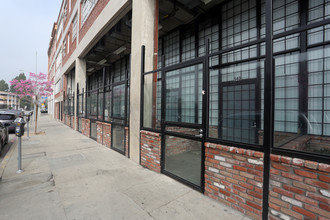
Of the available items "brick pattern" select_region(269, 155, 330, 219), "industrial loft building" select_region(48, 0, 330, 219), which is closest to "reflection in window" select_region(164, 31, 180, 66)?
"industrial loft building" select_region(48, 0, 330, 219)

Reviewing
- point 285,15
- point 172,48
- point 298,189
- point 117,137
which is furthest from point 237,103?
point 172,48

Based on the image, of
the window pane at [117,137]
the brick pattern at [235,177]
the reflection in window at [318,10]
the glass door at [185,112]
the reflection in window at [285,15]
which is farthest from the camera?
the window pane at [117,137]

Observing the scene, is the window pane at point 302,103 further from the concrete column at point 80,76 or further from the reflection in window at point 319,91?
the concrete column at point 80,76

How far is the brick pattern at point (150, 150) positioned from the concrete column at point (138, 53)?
28 centimetres

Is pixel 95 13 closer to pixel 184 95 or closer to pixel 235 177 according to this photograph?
pixel 184 95

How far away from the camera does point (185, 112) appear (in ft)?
11.2

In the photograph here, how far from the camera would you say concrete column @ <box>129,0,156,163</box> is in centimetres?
464

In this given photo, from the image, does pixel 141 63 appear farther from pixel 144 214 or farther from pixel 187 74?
pixel 144 214

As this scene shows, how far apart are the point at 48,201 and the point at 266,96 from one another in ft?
12.6

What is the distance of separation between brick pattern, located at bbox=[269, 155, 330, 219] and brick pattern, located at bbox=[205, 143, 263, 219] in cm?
17

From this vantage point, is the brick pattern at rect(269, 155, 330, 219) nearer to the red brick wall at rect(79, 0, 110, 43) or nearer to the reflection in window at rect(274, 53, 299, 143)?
the reflection in window at rect(274, 53, 299, 143)

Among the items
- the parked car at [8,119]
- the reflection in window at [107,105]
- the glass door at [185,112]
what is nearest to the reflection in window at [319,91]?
the glass door at [185,112]

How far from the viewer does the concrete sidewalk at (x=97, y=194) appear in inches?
93.3

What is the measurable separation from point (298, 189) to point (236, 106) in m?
1.32
